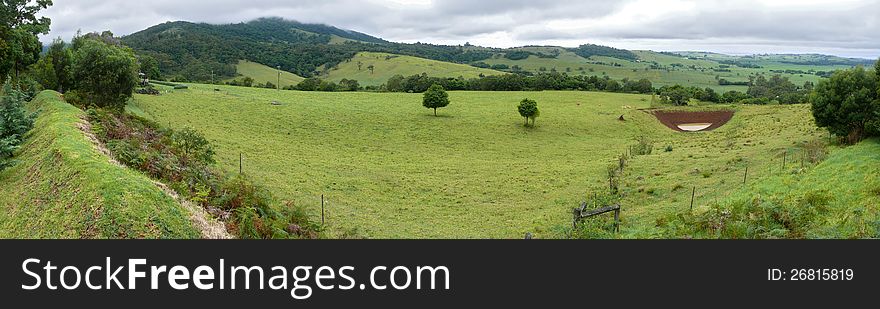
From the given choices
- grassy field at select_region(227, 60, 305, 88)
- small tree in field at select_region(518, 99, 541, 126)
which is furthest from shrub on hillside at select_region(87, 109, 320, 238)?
grassy field at select_region(227, 60, 305, 88)

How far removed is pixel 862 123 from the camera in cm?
3306

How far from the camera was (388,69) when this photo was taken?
548 ft

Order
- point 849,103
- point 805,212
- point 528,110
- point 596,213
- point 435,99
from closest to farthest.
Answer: point 805,212, point 596,213, point 849,103, point 528,110, point 435,99

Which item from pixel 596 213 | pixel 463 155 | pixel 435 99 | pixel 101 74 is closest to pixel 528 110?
pixel 435 99

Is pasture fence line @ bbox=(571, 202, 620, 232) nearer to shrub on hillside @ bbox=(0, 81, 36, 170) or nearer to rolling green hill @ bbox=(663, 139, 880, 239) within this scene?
rolling green hill @ bbox=(663, 139, 880, 239)

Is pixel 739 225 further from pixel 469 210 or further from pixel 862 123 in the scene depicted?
pixel 862 123

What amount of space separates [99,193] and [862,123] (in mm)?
40853

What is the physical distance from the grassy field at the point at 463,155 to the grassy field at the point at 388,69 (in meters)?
72.0

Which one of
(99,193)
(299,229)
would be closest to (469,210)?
(299,229)

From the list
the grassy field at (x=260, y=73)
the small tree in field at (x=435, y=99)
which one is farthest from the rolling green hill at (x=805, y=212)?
the grassy field at (x=260, y=73)

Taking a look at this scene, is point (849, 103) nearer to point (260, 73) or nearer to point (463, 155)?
point (463, 155)

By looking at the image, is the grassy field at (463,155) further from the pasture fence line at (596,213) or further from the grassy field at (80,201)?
the grassy field at (80,201)

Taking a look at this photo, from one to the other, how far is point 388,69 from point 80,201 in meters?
156

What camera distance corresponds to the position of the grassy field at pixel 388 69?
154 meters
